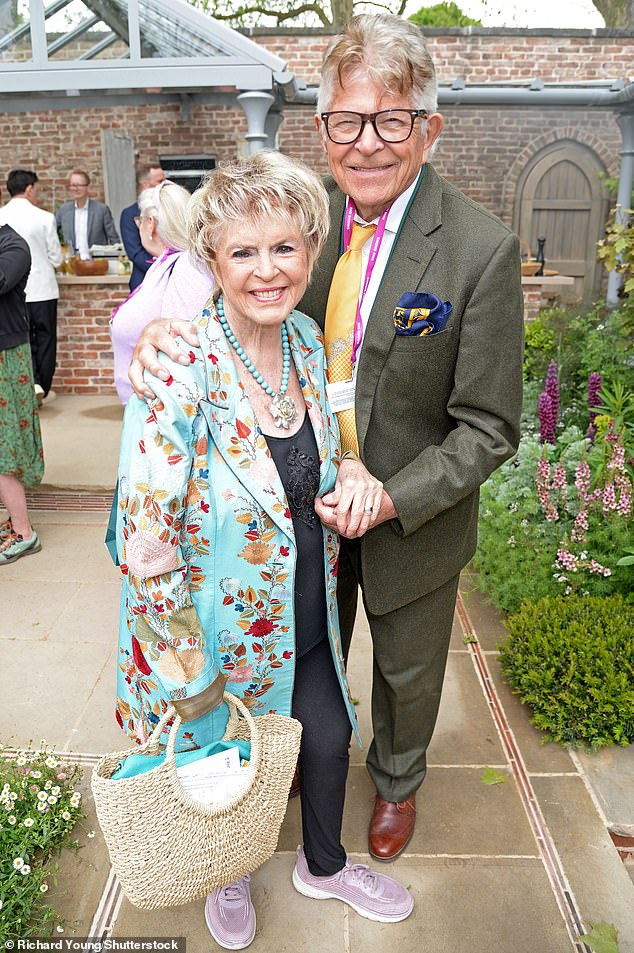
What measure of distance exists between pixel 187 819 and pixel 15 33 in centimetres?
681

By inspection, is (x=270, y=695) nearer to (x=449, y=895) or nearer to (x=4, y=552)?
(x=449, y=895)

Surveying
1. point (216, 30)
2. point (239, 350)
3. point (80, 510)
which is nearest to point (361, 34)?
point (239, 350)

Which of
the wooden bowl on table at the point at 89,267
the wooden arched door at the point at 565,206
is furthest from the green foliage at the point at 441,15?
the wooden bowl on table at the point at 89,267

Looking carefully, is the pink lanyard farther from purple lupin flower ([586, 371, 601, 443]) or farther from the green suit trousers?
purple lupin flower ([586, 371, 601, 443])

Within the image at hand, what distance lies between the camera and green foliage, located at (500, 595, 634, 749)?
2.60m

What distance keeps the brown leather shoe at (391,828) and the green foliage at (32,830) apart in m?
0.87

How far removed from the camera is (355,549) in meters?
1.95

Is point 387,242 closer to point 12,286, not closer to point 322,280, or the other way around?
point 322,280

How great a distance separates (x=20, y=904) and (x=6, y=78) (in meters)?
6.37

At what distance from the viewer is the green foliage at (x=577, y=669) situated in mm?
2600

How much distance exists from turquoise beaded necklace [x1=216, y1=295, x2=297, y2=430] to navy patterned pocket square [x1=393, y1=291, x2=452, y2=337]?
0.86ft

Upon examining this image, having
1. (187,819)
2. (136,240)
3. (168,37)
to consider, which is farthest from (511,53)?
(187,819)

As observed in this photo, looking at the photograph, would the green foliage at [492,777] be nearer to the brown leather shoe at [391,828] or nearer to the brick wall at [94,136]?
the brown leather shoe at [391,828]

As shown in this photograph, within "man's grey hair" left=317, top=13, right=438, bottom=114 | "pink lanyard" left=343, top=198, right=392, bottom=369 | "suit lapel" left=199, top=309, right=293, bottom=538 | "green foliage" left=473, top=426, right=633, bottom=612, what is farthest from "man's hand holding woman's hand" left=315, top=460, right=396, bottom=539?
"green foliage" left=473, top=426, right=633, bottom=612
